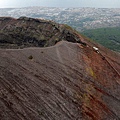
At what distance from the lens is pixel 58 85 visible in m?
31.6

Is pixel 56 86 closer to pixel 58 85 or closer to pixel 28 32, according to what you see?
pixel 58 85

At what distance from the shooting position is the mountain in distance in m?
27.4

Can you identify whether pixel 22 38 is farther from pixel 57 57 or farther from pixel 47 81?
pixel 47 81

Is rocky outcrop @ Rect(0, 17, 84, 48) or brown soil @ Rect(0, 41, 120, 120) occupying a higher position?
brown soil @ Rect(0, 41, 120, 120)

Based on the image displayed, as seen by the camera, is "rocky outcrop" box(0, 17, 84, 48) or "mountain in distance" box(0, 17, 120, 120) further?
"rocky outcrop" box(0, 17, 84, 48)

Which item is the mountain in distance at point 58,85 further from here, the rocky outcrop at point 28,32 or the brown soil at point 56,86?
the rocky outcrop at point 28,32

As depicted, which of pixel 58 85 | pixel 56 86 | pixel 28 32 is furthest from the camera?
pixel 28 32

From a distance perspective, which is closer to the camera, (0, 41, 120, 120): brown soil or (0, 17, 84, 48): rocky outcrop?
(0, 41, 120, 120): brown soil

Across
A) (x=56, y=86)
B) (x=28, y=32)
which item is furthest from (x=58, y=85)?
(x=28, y=32)

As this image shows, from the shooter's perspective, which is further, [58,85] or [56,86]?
[58,85]

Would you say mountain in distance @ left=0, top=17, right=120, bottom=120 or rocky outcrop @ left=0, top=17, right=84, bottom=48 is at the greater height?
mountain in distance @ left=0, top=17, right=120, bottom=120

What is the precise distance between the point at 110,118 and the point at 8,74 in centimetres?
1342

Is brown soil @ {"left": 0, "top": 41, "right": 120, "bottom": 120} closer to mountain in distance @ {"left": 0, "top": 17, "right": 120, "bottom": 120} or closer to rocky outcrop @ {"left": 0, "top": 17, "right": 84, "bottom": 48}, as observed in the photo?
mountain in distance @ {"left": 0, "top": 17, "right": 120, "bottom": 120}

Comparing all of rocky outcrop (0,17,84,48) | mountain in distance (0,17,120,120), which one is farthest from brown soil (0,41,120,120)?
rocky outcrop (0,17,84,48)
